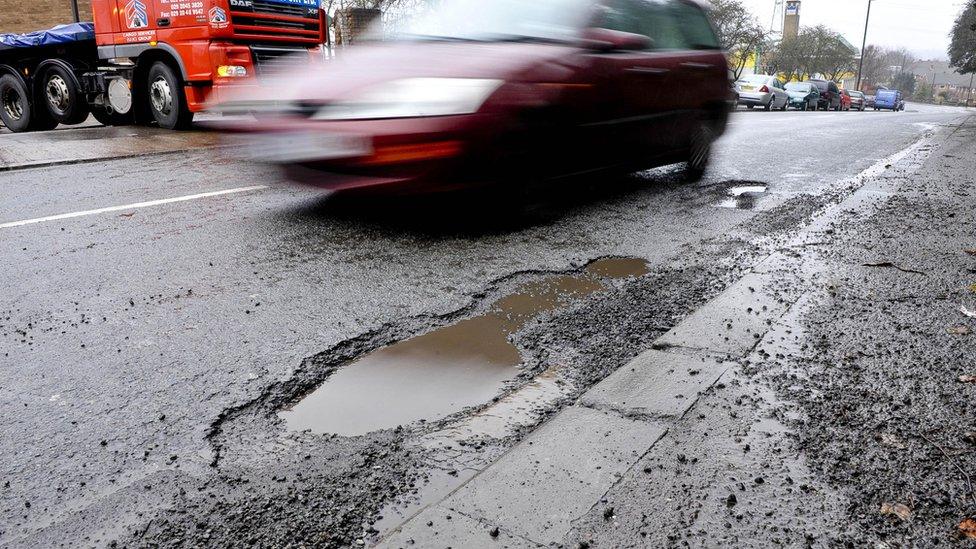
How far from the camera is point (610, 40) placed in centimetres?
527

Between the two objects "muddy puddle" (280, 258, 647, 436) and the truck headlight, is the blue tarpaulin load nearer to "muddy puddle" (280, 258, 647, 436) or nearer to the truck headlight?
the truck headlight

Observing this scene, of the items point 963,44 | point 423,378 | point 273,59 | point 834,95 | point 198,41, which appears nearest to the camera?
point 423,378

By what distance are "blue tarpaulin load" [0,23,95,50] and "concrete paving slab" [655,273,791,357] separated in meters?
12.5

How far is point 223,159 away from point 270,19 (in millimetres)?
3837

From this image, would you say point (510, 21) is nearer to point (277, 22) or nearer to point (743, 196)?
point (743, 196)

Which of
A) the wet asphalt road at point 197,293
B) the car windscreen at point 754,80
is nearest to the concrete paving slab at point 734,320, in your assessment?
the wet asphalt road at point 197,293

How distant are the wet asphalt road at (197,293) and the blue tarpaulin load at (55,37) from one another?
6.29 m

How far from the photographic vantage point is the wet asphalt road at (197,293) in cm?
210

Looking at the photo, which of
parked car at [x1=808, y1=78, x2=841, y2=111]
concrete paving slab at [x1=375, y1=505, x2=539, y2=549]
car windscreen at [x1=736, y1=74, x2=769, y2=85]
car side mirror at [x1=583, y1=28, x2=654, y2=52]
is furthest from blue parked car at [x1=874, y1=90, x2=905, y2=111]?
concrete paving slab at [x1=375, y1=505, x2=539, y2=549]

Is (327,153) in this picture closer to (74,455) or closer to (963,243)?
(74,455)

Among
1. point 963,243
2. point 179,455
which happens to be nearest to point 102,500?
point 179,455

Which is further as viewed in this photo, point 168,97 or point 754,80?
point 754,80

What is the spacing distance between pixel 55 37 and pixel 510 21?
10.7 meters

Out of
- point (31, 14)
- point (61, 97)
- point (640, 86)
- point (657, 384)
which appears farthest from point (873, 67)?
point (657, 384)
